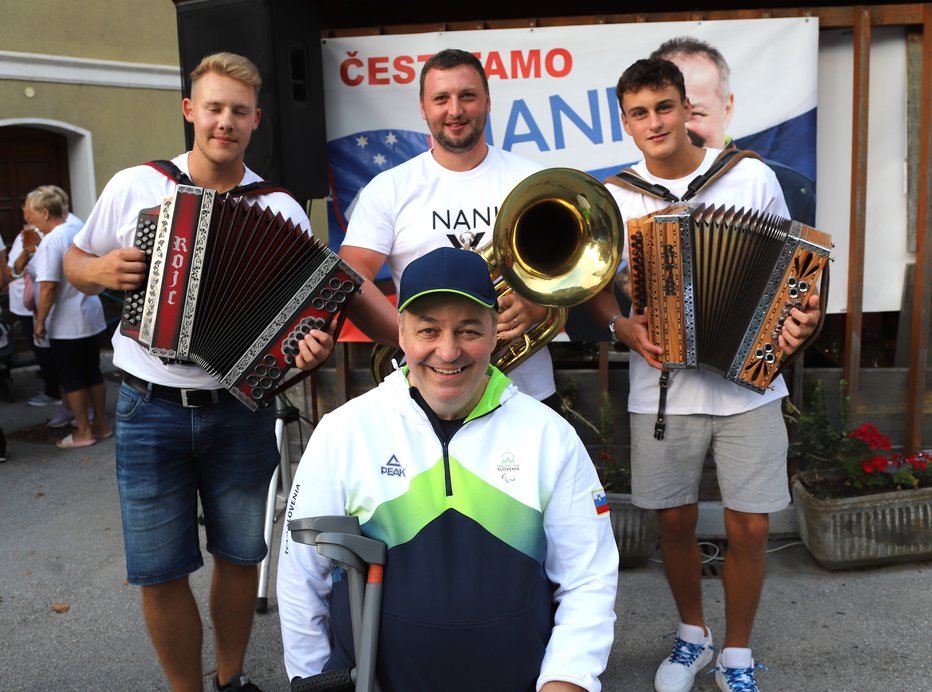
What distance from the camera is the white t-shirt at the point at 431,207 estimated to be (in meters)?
2.95

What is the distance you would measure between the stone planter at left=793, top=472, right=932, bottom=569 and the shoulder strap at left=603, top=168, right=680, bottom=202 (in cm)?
182

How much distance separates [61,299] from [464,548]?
17.4ft

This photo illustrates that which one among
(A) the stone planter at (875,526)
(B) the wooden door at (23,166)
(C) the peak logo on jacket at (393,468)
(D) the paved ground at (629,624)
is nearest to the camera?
(C) the peak logo on jacket at (393,468)

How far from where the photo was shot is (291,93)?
4242 mm

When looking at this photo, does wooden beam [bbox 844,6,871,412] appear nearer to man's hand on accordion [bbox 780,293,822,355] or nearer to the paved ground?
the paved ground

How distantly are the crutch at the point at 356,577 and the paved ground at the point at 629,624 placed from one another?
67.1 inches

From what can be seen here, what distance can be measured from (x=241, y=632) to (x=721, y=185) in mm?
2177

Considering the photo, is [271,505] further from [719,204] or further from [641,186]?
[719,204]

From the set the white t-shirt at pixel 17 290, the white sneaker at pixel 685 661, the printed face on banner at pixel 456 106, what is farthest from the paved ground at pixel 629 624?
the white t-shirt at pixel 17 290

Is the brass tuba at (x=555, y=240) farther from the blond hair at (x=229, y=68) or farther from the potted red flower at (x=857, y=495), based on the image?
the potted red flower at (x=857, y=495)

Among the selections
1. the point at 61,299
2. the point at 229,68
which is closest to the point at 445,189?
the point at 229,68

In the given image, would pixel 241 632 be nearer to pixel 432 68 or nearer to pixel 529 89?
pixel 432 68

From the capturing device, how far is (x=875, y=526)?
393 cm

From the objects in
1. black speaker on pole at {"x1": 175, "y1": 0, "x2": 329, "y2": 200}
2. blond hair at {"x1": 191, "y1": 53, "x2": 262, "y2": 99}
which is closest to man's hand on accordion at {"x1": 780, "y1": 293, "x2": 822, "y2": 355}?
blond hair at {"x1": 191, "y1": 53, "x2": 262, "y2": 99}
